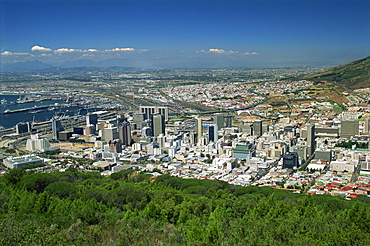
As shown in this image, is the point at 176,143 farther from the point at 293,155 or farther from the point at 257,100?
the point at 257,100

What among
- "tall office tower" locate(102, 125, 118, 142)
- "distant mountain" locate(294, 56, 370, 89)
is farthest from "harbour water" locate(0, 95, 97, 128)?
"distant mountain" locate(294, 56, 370, 89)

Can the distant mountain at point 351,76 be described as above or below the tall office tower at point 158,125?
above

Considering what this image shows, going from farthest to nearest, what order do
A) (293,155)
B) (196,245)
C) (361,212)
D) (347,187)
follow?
(293,155)
(347,187)
(361,212)
(196,245)

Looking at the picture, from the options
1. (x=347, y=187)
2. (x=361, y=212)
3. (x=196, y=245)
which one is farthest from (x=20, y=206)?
(x=347, y=187)

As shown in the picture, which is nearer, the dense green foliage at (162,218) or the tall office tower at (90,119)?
the dense green foliage at (162,218)

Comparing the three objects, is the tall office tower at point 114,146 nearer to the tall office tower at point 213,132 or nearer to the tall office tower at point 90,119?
the tall office tower at point 213,132

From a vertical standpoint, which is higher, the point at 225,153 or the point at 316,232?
the point at 316,232

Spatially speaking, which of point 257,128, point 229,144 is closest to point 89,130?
point 229,144

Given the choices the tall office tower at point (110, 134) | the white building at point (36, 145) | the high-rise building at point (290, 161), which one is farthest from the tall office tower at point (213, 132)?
the white building at point (36, 145)
